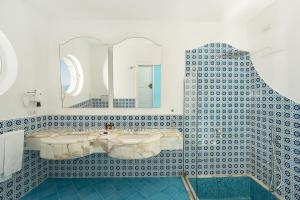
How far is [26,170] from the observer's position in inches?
93.7

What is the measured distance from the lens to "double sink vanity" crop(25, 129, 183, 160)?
2.07m

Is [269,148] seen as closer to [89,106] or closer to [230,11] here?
[230,11]

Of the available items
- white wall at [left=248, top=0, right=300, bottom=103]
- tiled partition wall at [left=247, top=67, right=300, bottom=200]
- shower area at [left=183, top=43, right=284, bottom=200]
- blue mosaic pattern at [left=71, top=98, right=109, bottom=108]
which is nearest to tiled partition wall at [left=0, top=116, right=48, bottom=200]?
blue mosaic pattern at [left=71, top=98, right=109, bottom=108]

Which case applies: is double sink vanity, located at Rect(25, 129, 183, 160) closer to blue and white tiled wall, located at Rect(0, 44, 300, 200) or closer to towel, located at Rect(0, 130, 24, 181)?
towel, located at Rect(0, 130, 24, 181)

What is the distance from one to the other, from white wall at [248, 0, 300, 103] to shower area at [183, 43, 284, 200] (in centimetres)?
21

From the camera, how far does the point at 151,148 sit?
213 centimetres

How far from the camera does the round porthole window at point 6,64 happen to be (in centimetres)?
208

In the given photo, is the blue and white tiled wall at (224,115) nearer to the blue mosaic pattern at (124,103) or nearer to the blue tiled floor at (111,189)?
the blue tiled floor at (111,189)

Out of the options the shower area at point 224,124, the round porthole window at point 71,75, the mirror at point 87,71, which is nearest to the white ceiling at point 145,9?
the mirror at point 87,71

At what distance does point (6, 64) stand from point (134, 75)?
1.46 meters

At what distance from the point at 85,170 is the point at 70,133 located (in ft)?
2.19

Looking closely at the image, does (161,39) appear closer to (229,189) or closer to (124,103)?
(124,103)

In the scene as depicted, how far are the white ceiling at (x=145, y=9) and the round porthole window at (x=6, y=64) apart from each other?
2.09 ft

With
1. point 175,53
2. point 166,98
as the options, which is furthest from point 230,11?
point 166,98
